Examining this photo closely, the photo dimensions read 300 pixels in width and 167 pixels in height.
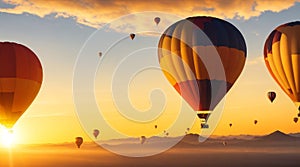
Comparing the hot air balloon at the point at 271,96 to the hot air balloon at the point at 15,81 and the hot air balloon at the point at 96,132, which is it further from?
the hot air balloon at the point at 15,81

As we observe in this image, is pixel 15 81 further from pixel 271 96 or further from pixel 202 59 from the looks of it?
pixel 271 96

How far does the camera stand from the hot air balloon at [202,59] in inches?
1620

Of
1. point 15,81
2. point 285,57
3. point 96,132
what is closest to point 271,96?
point 285,57

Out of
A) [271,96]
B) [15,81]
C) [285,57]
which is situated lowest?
[15,81]

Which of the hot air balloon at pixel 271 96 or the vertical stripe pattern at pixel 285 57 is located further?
the hot air balloon at pixel 271 96

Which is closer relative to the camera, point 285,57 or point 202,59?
point 202,59

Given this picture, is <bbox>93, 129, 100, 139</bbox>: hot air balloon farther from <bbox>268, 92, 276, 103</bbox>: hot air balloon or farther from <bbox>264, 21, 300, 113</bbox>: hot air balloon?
<bbox>264, 21, 300, 113</bbox>: hot air balloon

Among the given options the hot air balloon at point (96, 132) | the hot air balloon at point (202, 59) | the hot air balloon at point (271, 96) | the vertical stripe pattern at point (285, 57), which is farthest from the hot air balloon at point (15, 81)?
the hot air balloon at point (271, 96)

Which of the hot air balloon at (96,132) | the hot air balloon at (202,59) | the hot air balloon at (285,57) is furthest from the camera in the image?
the hot air balloon at (96,132)

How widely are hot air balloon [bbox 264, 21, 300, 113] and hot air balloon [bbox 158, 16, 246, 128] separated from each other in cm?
548

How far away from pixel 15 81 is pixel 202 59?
14.0 meters

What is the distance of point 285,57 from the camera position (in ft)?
156

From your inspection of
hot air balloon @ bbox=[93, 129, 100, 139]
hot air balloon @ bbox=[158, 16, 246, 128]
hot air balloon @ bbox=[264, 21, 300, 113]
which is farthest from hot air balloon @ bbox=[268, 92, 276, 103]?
hot air balloon @ bbox=[93, 129, 100, 139]

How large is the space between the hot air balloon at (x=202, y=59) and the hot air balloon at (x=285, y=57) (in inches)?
216
